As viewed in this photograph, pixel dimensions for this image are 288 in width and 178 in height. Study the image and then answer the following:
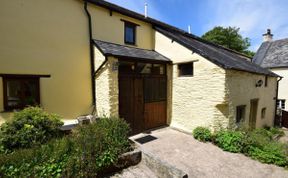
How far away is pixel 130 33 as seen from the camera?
9.21 meters

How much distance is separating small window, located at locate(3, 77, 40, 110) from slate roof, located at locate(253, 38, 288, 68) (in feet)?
67.2

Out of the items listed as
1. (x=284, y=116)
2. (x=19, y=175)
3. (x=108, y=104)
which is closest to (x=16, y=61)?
(x=108, y=104)

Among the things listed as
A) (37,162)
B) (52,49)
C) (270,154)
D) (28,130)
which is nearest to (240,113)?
(270,154)

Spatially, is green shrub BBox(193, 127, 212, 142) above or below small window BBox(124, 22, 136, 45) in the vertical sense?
below

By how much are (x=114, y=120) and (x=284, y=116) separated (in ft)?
52.4

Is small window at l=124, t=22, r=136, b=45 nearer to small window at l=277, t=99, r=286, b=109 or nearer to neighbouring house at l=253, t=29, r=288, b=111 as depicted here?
neighbouring house at l=253, t=29, r=288, b=111

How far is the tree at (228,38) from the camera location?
1121 inches

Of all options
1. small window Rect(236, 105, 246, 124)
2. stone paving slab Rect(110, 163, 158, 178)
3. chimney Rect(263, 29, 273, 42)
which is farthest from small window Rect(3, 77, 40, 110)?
chimney Rect(263, 29, 273, 42)

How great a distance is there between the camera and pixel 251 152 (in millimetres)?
6457

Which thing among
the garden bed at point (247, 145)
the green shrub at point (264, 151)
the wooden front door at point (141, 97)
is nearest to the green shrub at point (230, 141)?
the garden bed at point (247, 145)

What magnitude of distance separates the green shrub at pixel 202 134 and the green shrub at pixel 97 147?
3777 mm

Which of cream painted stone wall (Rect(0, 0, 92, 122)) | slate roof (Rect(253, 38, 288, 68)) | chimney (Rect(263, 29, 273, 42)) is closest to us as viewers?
cream painted stone wall (Rect(0, 0, 92, 122))

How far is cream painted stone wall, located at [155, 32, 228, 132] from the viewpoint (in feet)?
24.1

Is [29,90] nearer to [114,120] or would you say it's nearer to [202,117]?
[114,120]
